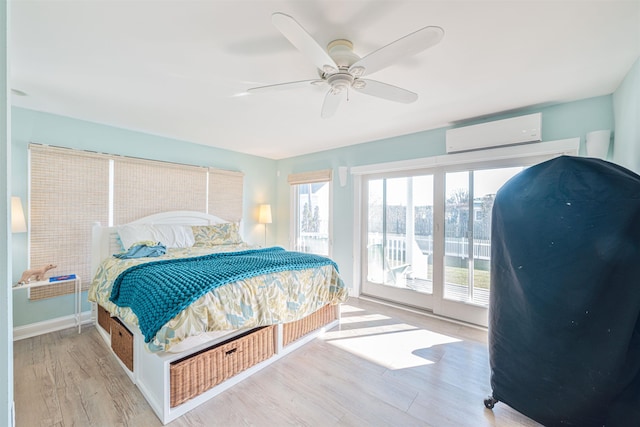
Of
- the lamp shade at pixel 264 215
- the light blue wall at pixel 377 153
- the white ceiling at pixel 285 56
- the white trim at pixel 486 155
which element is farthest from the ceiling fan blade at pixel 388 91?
the lamp shade at pixel 264 215

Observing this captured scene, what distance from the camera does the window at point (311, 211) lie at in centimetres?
444

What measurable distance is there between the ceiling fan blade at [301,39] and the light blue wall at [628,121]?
2125 mm

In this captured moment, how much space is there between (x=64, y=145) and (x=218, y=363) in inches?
119

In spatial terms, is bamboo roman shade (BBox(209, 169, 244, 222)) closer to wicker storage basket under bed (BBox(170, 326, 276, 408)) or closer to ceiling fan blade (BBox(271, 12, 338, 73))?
wicker storage basket under bed (BBox(170, 326, 276, 408))

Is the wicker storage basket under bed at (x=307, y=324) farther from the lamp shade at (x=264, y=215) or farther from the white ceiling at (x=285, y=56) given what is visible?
the lamp shade at (x=264, y=215)

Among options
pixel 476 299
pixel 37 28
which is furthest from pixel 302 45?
pixel 476 299

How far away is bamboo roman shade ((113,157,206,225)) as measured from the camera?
329 cm

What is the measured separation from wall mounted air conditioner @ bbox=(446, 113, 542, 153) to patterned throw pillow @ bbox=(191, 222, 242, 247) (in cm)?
305

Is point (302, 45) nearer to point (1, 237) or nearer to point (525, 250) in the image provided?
point (1, 237)

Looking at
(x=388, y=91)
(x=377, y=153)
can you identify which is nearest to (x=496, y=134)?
(x=377, y=153)

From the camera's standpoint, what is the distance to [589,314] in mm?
1358

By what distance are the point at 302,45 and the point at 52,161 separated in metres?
3.15

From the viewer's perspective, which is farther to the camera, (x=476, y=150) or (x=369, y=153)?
(x=369, y=153)

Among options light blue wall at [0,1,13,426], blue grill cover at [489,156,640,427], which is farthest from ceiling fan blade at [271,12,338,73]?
blue grill cover at [489,156,640,427]
